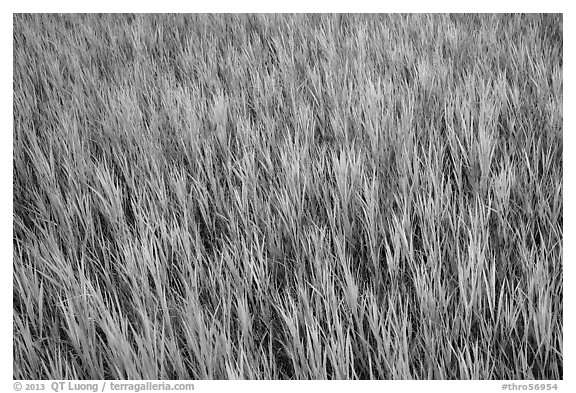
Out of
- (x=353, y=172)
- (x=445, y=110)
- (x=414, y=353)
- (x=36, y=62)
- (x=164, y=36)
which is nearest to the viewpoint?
(x=414, y=353)

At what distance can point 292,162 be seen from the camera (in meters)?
1.14

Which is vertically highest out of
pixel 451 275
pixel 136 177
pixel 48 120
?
pixel 48 120

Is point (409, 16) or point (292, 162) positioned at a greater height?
point (409, 16)

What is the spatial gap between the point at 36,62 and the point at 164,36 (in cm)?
38

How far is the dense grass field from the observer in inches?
32.9

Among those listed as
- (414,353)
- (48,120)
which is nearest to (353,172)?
(414,353)

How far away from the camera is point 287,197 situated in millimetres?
1014

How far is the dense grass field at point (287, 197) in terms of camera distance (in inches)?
32.9

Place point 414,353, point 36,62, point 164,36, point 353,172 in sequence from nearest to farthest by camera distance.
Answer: point 414,353, point 353,172, point 36,62, point 164,36

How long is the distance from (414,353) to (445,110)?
2.25 feet

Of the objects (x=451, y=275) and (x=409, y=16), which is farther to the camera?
(x=409, y=16)
